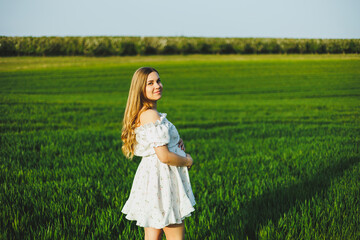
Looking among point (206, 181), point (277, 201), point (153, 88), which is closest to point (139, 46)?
point (206, 181)

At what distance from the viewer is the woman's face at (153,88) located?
2.39 metres

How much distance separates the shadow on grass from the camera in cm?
313

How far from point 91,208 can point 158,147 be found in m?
1.80

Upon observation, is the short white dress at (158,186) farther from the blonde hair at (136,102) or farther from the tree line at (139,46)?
the tree line at (139,46)

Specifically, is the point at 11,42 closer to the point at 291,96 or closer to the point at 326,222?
the point at 291,96

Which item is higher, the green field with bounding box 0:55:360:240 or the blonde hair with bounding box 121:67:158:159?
the blonde hair with bounding box 121:67:158:159

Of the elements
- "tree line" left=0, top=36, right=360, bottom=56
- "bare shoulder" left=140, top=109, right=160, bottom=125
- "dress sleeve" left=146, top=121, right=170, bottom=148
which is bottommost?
"dress sleeve" left=146, top=121, right=170, bottom=148

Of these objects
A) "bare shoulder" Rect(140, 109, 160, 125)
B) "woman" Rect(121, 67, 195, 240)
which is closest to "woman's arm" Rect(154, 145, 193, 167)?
"woman" Rect(121, 67, 195, 240)

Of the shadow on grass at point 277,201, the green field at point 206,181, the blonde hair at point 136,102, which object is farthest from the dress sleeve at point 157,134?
the shadow on grass at point 277,201

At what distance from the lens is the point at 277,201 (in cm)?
374

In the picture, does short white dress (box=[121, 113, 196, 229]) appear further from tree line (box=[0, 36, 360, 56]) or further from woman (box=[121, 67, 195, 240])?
tree line (box=[0, 36, 360, 56])

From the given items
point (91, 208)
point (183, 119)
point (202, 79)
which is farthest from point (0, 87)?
point (91, 208)

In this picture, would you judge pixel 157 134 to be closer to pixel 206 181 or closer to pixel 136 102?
pixel 136 102

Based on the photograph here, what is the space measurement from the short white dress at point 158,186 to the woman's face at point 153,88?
181 millimetres
